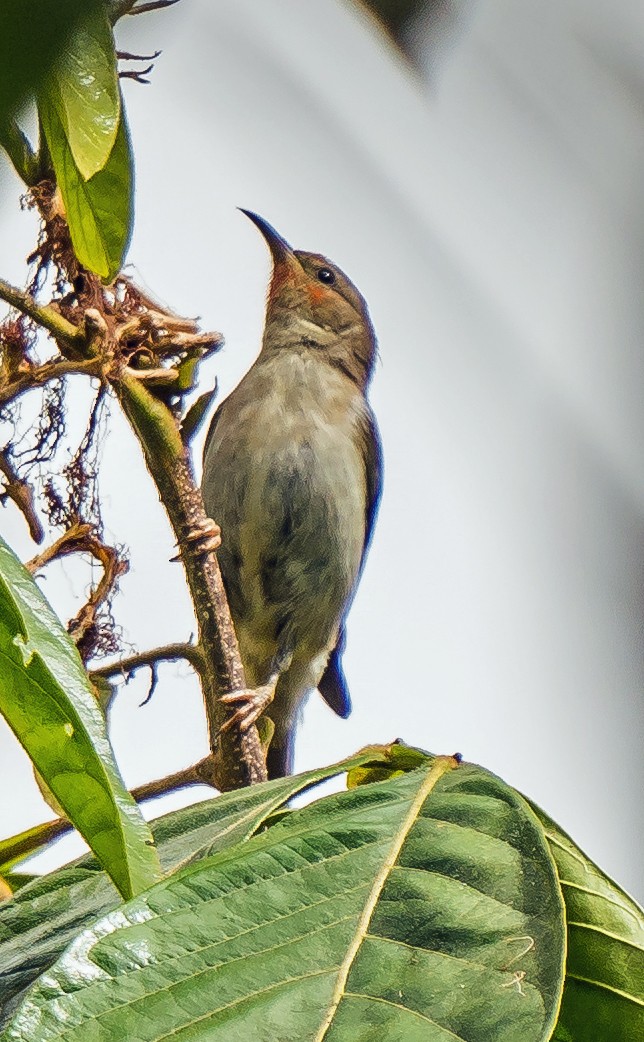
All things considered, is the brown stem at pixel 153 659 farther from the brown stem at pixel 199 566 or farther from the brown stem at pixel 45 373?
the brown stem at pixel 45 373

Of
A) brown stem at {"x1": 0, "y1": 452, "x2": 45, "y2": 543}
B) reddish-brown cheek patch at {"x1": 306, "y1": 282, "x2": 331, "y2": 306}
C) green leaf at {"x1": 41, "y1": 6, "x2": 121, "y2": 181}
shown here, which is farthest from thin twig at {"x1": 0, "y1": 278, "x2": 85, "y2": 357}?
reddish-brown cheek patch at {"x1": 306, "y1": 282, "x2": 331, "y2": 306}

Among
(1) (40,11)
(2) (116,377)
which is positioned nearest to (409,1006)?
(1) (40,11)

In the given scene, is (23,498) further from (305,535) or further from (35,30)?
(305,535)

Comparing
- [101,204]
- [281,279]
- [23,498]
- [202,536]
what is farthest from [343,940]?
[281,279]

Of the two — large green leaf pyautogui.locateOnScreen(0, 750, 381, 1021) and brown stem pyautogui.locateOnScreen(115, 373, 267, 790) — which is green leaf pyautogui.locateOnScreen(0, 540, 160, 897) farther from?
brown stem pyautogui.locateOnScreen(115, 373, 267, 790)

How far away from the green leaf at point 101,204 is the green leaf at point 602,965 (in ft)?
2.34

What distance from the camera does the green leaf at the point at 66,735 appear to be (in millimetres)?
639

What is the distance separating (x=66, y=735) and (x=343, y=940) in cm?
21

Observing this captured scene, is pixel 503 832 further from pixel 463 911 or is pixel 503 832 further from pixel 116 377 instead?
pixel 116 377

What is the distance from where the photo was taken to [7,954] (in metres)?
0.77

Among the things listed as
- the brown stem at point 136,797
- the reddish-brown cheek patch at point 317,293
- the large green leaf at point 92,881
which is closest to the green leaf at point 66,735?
the large green leaf at point 92,881

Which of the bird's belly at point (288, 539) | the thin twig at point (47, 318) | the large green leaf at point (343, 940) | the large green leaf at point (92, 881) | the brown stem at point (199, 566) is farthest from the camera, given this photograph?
the bird's belly at point (288, 539)

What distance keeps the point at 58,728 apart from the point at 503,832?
0.32 meters

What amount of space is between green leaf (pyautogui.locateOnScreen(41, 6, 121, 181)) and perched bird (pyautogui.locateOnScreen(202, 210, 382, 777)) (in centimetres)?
247
